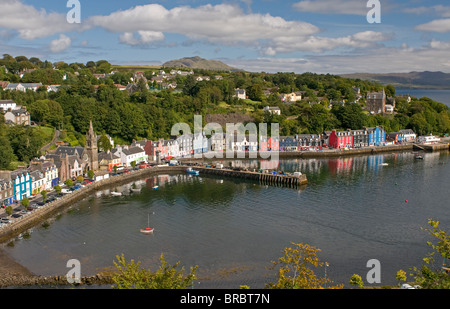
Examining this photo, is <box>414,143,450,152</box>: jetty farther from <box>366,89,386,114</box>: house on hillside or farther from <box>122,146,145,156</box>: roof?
<box>122,146,145,156</box>: roof

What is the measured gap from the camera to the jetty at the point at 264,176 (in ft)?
105

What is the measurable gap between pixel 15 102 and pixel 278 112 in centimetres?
3341

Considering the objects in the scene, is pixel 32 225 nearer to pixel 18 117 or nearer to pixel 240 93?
pixel 18 117

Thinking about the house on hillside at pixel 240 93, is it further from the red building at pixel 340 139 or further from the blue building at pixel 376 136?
the blue building at pixel 376 136

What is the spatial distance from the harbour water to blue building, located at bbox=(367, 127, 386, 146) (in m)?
17.8

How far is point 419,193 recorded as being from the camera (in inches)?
1129

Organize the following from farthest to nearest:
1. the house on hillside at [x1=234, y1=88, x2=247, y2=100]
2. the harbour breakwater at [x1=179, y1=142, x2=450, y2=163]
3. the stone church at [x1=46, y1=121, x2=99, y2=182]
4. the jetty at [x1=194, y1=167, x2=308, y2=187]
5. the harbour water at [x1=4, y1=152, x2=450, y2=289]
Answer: the house on hillside at [x1=234, y1=88, x2=247, y2=100]
the harbour breakwater at [x1=179, y1=142, x2=450, y2=163]
the jetty at [x1=194, y1=167, x2=308, y2=187]
the stone church at [x1=46, y1=121, x2=99, y2=182]
the harbour water at [x1=4, y1=152, x2=450, y2=289]

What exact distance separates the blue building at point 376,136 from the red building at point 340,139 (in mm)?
3317

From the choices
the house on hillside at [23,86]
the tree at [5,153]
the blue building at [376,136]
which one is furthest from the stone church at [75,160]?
the blue building at [376,136]

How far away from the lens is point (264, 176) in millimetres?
33625

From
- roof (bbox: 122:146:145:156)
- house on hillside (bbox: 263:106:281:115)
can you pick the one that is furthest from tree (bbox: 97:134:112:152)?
house on hillside (bbox: 263:106:281:115)

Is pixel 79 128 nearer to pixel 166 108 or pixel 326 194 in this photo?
pixel 166 108

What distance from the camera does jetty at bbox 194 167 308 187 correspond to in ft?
105
